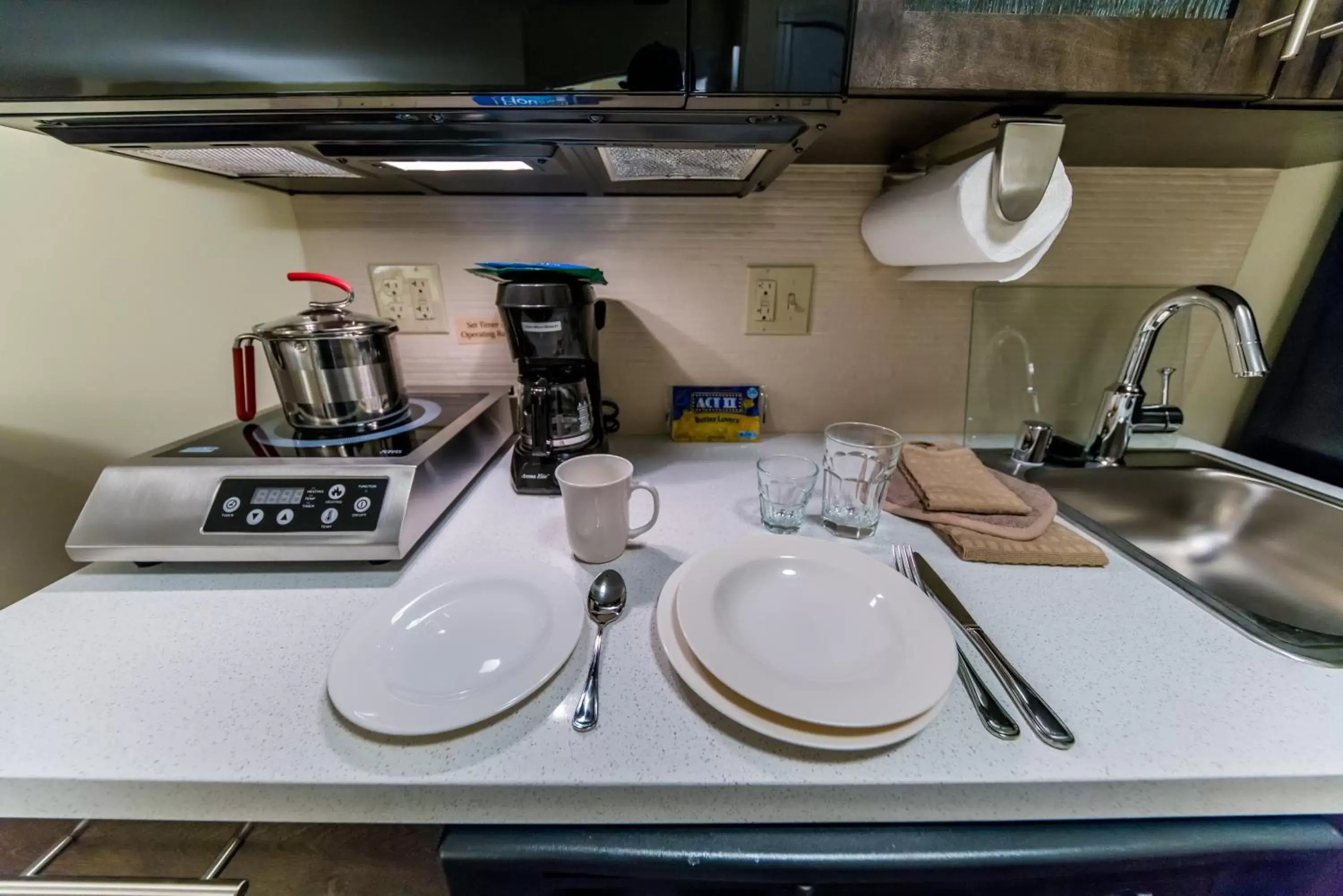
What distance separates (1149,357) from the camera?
789 mm

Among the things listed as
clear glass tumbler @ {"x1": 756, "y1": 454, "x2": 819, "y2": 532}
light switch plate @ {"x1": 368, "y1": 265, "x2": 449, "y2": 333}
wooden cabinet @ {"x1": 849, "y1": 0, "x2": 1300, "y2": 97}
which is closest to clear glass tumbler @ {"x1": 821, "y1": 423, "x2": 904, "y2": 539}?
clear glass tumbler @ {"x1": 756, "y1": 454, "x2": 819, "y2": 532}

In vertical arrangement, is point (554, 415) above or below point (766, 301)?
below

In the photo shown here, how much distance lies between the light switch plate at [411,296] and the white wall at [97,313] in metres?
0.18

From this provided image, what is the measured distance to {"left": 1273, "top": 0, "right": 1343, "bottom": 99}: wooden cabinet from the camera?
49 cm

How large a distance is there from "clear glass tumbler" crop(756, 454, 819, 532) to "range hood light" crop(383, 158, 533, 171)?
481 millimetres

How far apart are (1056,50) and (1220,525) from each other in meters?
0.78

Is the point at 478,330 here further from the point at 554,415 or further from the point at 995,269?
the point at 995,269

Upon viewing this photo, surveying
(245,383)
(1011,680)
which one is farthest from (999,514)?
(245,383)

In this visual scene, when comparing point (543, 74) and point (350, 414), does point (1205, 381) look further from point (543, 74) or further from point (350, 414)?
point (350, 414)

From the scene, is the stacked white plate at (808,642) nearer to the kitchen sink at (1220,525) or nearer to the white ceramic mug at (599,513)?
the white ceramic mug at (599,513)

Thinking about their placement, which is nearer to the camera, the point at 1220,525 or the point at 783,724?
the point at 783,724

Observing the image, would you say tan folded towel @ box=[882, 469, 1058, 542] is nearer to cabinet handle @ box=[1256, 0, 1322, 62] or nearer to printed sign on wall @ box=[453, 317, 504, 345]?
cabinet handle @ box=[1256, 0, 1322, 62]

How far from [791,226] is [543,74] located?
1.72 ft

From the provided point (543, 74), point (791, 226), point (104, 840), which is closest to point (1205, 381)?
point (791, 226)
